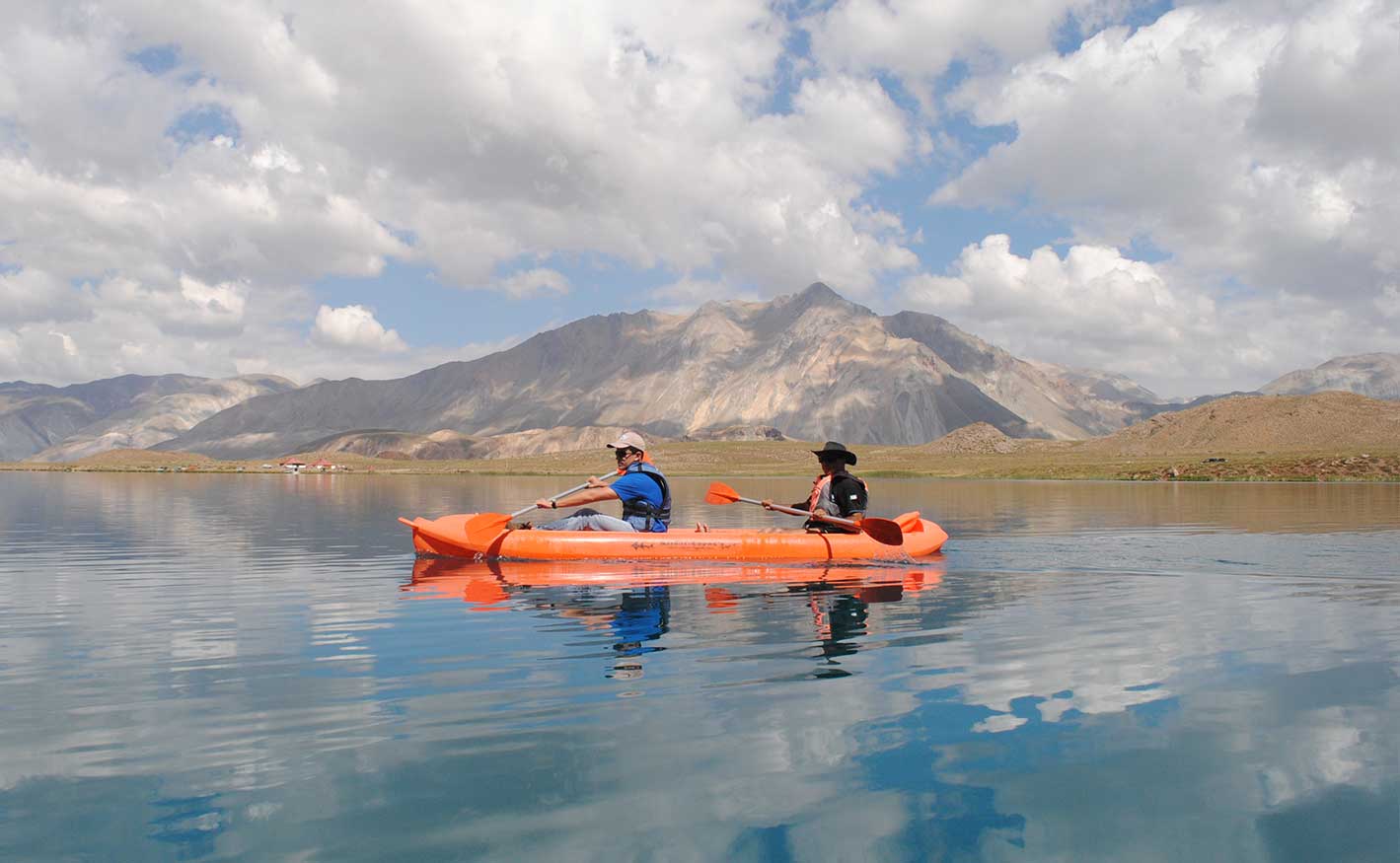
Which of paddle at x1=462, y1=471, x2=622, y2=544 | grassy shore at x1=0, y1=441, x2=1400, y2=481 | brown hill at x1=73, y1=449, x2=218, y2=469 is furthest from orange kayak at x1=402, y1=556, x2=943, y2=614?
brown hill at x1=73, y1=449, x2=218, y2=469

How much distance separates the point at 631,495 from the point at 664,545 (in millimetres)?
1313

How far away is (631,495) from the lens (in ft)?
67.7

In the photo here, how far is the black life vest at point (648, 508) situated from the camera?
67.6 ft

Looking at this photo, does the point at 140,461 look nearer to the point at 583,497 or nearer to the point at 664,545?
the point at 583,497

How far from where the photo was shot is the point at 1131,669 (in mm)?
11000

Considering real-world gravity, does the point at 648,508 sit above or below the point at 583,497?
below

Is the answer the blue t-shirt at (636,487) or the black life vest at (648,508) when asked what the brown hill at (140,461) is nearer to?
the black life vest at (648,508)

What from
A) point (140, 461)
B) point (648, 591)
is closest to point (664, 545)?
point (648, 591)

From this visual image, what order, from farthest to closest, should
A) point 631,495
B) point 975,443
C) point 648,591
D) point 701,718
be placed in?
point 975,443 → point 631,495 → point 648,591 → point 701,718

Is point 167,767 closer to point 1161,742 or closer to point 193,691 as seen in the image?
point 193,691

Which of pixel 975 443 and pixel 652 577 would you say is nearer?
pixel 652 577

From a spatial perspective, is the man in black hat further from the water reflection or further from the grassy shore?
the grassy shore

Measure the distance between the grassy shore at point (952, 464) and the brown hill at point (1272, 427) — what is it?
27.7ft

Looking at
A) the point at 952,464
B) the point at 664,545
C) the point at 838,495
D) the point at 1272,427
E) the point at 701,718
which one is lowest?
the point at 701,718
